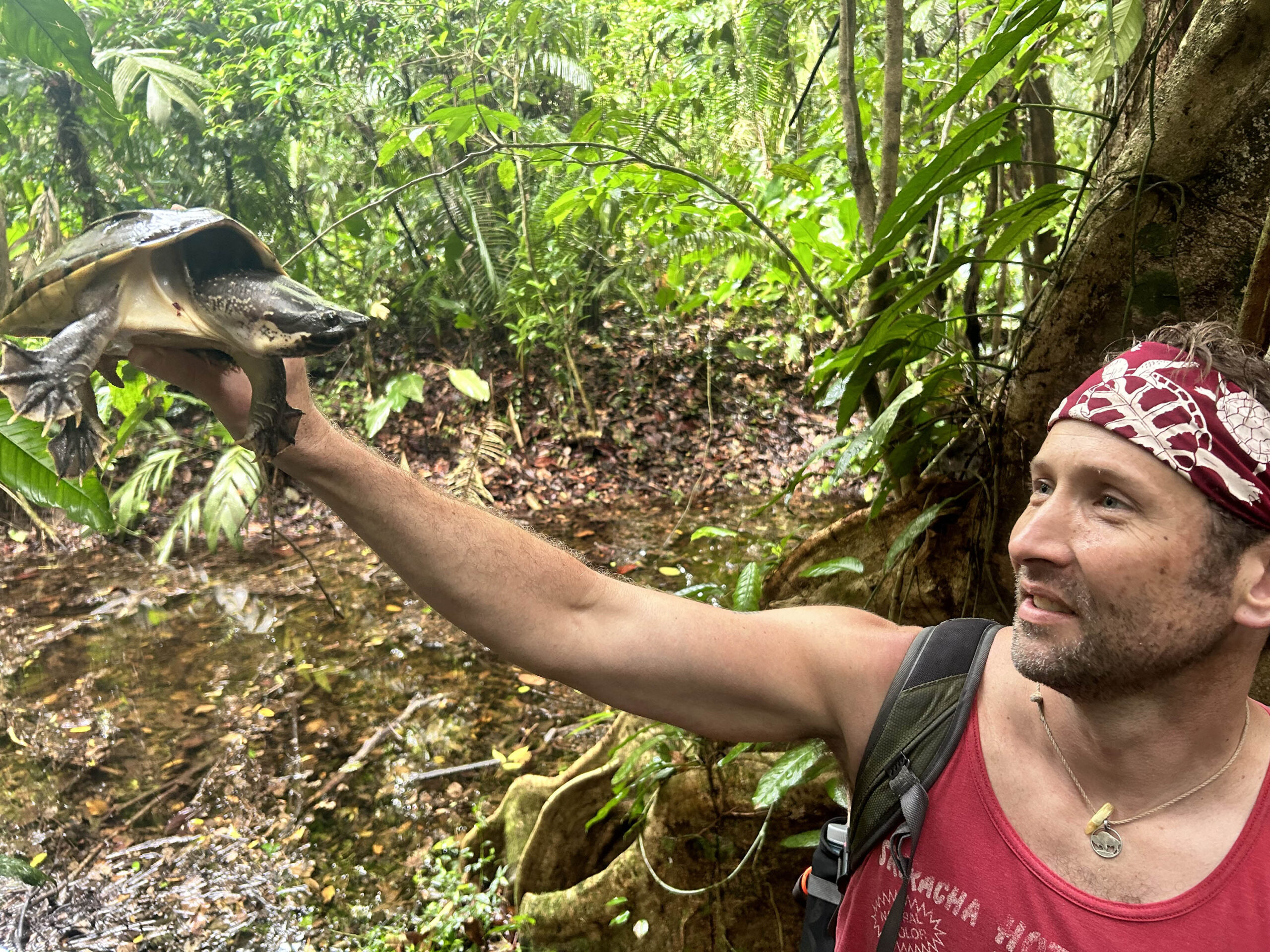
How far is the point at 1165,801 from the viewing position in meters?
1.10

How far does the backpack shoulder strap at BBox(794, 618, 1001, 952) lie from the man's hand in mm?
939

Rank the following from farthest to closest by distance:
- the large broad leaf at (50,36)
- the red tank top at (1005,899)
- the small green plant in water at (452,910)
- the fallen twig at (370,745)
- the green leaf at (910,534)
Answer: the fallen twig at (370,745) < the small green plant in water at (452,910) < the green leaf at (910,534) < the large broad leaf at (50,36) < the red tank top at (1005,899)

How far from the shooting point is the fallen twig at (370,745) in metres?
3.43

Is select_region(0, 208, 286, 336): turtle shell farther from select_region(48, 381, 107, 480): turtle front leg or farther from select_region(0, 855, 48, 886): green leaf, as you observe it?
select_region(0, 855, 48, 886): green leaf

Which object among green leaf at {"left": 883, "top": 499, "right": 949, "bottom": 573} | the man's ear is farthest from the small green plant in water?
the man's ear

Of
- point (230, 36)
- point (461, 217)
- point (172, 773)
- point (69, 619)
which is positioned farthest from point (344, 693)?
point (230, 36)

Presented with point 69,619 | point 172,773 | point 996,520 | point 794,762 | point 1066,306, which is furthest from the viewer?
point 69,619

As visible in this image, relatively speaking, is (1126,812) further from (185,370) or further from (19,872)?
(19,872)

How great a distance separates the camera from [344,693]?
4035mm

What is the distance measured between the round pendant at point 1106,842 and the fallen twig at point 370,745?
10.1ft

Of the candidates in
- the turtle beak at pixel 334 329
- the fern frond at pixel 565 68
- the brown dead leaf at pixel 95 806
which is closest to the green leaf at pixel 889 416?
the turtle beak at pixel 334 329

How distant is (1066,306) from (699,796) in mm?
1607

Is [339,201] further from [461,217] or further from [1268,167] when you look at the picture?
[1268,167]

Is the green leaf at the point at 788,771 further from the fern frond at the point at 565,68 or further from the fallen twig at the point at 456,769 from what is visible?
the fern frond at the point at 565,68
